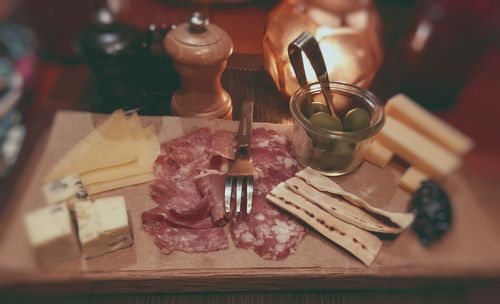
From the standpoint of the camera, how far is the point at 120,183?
521mm

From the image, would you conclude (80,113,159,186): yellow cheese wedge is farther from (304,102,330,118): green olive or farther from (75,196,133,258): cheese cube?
(304,102,330,118): green olive

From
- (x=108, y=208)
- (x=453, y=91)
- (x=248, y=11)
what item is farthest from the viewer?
(x=248, y=11)

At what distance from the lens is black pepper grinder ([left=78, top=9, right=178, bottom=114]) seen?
18.1 inches

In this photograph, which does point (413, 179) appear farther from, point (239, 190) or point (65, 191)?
point (65, 191)

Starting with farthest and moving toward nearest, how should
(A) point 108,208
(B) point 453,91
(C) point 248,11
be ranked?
(C) point 248,11, (A) point 108,208, (B) point 453,91

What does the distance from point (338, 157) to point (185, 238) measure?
→ 24 cm

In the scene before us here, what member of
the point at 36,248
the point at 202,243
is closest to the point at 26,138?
the point at 36,248

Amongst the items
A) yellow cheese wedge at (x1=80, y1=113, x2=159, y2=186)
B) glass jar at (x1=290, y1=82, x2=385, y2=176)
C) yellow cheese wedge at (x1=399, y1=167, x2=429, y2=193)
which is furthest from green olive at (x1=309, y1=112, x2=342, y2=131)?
yellow cheese wedge at (x1=80, y1=113, x2=159, y2=186)

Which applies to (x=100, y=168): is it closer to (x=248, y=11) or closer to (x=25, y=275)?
(x=25, y=275)

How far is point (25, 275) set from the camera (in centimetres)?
35

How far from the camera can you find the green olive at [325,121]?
520 mm

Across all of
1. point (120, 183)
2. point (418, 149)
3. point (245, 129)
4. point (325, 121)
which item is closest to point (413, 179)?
point (418, 149)

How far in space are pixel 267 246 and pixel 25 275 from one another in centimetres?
26

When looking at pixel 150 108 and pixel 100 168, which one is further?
pixel 150 108
